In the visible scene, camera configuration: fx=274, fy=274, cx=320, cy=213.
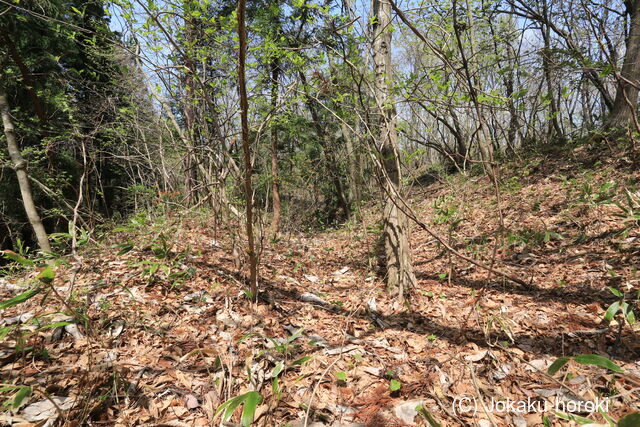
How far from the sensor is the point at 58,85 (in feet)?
26.8

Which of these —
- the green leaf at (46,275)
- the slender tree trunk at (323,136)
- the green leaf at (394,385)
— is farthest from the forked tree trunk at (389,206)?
the green leaf at (46,275)

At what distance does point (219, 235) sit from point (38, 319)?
9.71 feet

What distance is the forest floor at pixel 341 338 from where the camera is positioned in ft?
5.33

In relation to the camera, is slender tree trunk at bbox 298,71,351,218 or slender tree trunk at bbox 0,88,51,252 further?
slender tree trunk at bbox 0,88,51,252

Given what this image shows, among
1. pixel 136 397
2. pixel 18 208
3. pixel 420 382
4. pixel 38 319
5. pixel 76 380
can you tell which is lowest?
pixel 420 382

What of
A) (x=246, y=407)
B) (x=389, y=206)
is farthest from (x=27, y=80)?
(x=246, y=407)

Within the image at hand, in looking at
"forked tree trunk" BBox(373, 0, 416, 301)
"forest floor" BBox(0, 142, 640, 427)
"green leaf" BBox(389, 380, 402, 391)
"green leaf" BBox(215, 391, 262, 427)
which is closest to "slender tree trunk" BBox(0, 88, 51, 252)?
"forest floor" BBox(0, 142, 640, 427)

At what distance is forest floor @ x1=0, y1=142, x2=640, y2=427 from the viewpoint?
162cm

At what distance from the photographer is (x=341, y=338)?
8.15ft

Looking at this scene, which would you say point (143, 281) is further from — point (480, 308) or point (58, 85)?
point (58, 85)

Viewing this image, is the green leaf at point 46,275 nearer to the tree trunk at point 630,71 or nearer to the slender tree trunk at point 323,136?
the slender tree trunk at point 323,136

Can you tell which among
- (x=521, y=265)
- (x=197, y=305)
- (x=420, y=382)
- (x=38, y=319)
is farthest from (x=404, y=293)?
(x=38, y=319)

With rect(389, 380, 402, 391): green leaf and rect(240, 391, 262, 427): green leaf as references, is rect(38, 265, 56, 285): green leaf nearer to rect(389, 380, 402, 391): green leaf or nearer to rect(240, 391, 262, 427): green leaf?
rect(240, 391, 262, 427): green leaf

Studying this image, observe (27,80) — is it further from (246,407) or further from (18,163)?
(246,407)
